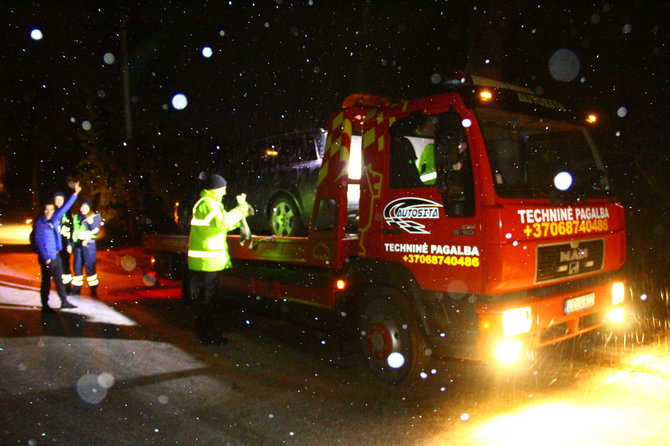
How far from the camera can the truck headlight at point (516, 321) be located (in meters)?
4.05

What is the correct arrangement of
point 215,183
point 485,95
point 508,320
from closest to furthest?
point 508,320 < point 485,95 < point 215,183

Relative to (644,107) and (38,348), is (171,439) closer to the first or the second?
(38,348)

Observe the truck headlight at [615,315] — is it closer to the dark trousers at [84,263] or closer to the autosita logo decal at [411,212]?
the autosita logo decal at [411,212]

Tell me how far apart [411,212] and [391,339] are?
1130 mm

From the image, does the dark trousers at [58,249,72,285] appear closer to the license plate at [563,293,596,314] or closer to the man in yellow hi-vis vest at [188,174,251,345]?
the man in yellow hi-vis vest at [188,174,251,345]

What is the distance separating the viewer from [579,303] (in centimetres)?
465

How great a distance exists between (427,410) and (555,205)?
1902mm

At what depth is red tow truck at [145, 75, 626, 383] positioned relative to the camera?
13.5 ft

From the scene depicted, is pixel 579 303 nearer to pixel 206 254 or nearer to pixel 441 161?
pixel 441 161

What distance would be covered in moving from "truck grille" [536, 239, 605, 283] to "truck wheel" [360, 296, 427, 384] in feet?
3.62

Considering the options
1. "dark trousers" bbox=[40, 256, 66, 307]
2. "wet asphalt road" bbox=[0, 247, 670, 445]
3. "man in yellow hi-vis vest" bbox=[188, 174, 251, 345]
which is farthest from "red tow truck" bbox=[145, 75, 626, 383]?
"dark trousers" bbox=[40, 256, 66, 307]

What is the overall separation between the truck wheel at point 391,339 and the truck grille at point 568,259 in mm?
1102

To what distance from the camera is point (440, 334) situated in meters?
4.34

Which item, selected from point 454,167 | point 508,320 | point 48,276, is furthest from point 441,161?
point 48,276
